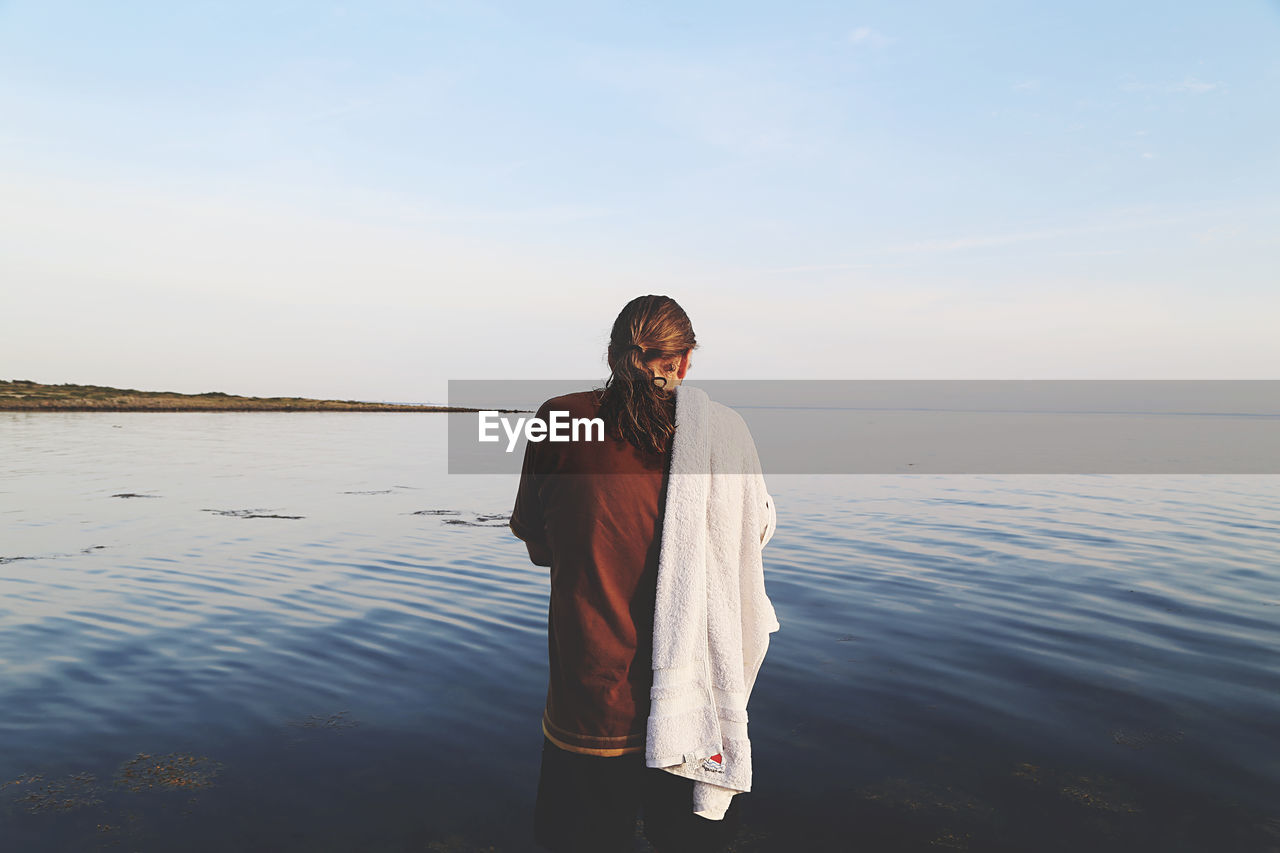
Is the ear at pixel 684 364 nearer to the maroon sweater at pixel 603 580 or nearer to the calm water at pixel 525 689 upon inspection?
the maroon sweater at pixel 603 580

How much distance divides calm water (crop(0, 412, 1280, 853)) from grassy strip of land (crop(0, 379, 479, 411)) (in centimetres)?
7026

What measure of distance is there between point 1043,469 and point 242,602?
25.6 m

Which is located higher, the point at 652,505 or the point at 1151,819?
the point at 652,505

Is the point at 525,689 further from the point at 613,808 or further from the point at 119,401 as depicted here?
the point at 119,401

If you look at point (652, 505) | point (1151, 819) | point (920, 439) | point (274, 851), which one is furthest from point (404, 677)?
point (920, 439)

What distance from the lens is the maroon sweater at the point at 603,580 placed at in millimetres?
2625

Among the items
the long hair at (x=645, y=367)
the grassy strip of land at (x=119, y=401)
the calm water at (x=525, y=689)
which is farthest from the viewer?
the grassy strip of land at (x=119, y=401)

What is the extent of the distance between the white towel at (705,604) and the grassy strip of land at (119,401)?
3266 inches

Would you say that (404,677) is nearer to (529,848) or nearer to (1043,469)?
(529,848)

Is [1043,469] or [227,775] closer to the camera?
[227,775]

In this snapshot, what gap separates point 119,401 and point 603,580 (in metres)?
92.7

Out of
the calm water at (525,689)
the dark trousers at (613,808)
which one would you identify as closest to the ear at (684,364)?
the dark trousers at (613,808)

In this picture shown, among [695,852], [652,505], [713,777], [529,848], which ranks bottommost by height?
[529,848]

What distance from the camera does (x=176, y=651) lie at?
734cm
